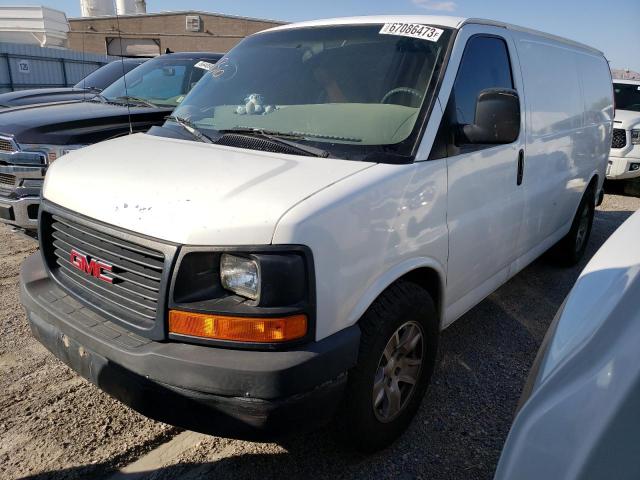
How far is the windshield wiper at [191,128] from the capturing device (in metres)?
2.86

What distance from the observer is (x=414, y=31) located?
285 cm

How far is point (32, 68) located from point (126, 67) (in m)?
10.6

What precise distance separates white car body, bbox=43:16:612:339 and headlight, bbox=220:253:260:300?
0.09 metres

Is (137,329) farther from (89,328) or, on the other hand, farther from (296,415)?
(296,415)

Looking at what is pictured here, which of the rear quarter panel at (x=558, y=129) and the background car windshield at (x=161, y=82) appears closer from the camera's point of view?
the rear quarter panel at (x=558, y=129)

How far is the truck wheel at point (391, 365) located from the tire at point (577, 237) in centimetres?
321

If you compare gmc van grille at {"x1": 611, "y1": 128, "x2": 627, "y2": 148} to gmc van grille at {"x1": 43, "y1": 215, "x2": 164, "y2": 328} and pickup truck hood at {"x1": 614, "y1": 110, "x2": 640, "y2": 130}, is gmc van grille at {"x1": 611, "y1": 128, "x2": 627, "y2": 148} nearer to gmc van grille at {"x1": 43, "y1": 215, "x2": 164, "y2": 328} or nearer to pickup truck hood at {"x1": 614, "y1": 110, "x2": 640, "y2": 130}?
pickup truck hood at {"x1": 614, "y1": 110, "x2": 640, "y2": 130}

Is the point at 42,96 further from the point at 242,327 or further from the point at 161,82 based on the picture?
the point at 242,327

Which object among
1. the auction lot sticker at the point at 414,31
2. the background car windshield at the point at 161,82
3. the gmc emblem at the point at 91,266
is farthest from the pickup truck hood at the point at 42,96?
the auction lot sticker at the point at 414,31

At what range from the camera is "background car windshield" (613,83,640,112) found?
11125 millimetres

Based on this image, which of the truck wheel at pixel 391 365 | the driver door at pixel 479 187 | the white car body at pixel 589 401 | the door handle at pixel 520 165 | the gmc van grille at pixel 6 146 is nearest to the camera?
the white car body at pixel 589 401

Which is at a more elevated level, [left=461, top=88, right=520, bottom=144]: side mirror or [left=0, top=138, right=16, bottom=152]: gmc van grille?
[left=461, top=88, right=520, bottom=144]: side mirror

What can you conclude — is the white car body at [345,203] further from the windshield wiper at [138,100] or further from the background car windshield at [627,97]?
the background car windshield at [627,97]

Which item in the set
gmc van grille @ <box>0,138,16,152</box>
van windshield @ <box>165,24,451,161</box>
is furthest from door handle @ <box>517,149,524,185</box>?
gmc van grille @ <box>0,138,16,152</box>
